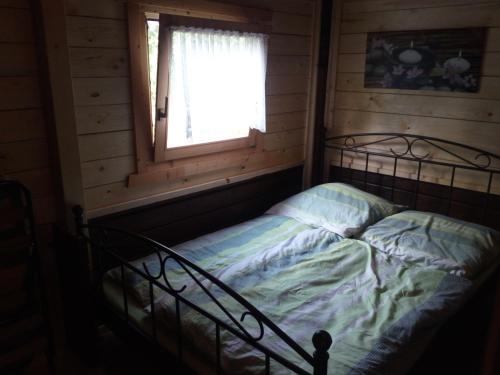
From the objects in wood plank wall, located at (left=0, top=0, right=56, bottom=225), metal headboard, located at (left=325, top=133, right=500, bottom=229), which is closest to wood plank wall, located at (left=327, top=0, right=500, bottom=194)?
metal headboard, located at (left=325, top=133, right=500, bottom=229)

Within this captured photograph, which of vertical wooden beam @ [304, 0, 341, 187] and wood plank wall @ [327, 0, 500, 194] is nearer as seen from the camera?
wood plank wall @ [327, 0, 500, 194]

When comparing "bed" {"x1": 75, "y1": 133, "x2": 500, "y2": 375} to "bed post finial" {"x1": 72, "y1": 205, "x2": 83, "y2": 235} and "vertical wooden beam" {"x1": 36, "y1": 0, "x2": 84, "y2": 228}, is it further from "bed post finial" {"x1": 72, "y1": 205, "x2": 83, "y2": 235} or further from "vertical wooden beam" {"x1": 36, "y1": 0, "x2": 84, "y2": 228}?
"vertical wooden beam" {"x1": 36, "y1": 0, "x2": 84, "y2": 228}

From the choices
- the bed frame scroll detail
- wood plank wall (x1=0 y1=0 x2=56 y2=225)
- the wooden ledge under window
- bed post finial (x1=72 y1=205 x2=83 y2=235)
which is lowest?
the bed frame scroll detail

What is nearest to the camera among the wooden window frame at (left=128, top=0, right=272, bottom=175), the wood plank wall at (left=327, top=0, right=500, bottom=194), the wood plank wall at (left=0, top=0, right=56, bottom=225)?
the wood plank wall at (left=0, top=0, right=56, bottom=225)

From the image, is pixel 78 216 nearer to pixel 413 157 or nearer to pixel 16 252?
pixel 16 252

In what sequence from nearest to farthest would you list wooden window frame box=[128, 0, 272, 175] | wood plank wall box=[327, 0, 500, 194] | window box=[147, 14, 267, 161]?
wooden window frame box=[128, 0, 272, 175]
window box=[147, 14, 267, 161]
wood plank wall box=[327, 0, 500, 194]

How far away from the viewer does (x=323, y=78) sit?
10.5ft

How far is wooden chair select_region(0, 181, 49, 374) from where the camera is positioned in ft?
5.81

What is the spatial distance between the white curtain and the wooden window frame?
0.05 meters

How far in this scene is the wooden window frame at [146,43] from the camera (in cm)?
209

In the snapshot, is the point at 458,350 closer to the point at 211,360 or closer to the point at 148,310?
the point at 211,360

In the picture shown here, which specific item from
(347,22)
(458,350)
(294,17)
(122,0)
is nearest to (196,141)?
(122,0)

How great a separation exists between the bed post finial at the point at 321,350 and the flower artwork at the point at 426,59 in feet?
6.72

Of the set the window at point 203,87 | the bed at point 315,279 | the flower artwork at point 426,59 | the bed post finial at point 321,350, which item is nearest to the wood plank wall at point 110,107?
the window at point 203,87
